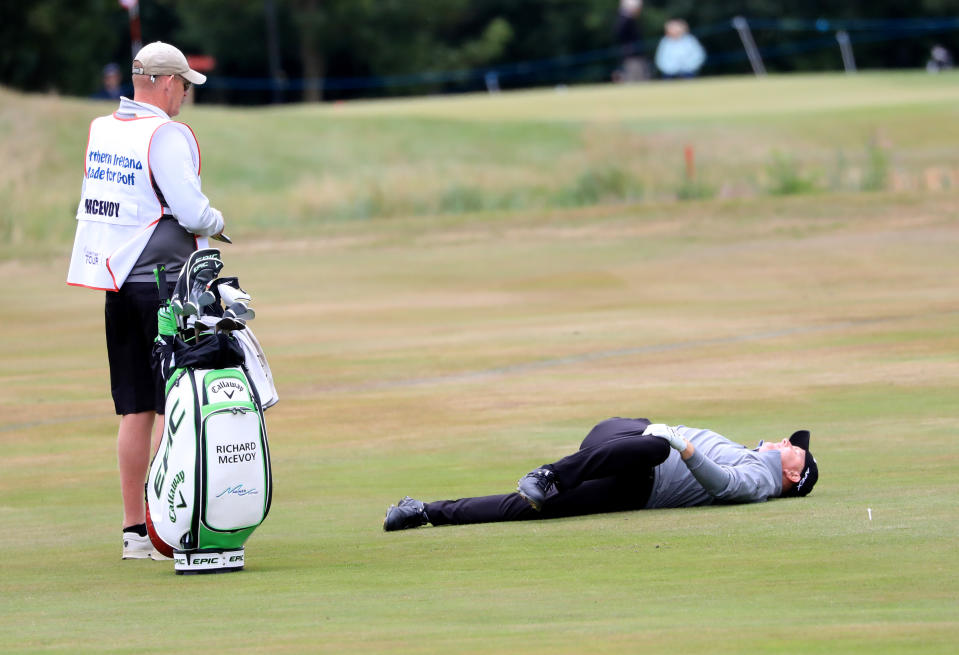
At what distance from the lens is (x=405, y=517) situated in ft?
24.7


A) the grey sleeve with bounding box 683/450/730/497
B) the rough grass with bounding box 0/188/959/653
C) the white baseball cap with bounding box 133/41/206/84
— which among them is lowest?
the rough grass with bounding box 0/188/959/653

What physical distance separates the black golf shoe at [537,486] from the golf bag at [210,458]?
3.89ft

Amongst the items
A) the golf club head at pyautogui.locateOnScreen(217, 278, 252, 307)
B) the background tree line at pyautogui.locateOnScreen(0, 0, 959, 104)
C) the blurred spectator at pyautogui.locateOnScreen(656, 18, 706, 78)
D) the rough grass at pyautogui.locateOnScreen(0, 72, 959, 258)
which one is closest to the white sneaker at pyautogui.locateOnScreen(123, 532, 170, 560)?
the golf club head at pyautogui.locateOnScreen(217, 278, 252, 307)

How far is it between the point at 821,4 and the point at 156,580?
62334 mm

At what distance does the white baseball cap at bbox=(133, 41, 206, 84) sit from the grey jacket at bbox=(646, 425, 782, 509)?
2.69 meters

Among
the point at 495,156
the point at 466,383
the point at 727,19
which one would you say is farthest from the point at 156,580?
the point at 727,19

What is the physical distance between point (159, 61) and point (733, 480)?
10.0 ft

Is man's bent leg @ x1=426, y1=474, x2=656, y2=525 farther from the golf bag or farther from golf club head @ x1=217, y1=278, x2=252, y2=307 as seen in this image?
golf club head @ x1=217, y1=278, x2=252, y2=307

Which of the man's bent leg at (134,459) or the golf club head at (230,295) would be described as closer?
the golf club head at (230,295)

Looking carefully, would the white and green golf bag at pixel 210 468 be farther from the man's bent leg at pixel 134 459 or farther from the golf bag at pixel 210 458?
the man's bent leg at pixel 134 459

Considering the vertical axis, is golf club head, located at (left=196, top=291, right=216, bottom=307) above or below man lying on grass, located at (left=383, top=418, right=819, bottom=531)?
above

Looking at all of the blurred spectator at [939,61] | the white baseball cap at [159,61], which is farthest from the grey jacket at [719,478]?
the blurred spectator at [939,61]

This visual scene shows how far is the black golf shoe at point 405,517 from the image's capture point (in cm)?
752

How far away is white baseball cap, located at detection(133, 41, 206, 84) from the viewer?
7113 mm
